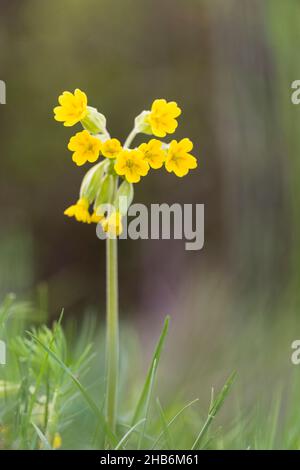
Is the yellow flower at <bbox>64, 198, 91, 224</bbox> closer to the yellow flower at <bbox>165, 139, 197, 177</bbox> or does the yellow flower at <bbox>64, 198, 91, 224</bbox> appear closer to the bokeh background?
the yellow flower at <bbox>165, 139, 197, 177</bbox>

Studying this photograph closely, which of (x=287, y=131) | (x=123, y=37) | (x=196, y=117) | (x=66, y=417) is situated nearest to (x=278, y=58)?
(x=287, y=131)

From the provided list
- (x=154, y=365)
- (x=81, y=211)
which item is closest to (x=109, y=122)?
(x=81, y=211)

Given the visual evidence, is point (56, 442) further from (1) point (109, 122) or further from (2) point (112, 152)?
(1) point (109, 122)

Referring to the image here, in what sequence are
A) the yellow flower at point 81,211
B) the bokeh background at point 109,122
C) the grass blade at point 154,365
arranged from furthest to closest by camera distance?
the bokeh background at point 109,122, the yellow flower at point 81,211, the grass blade at point 154,365

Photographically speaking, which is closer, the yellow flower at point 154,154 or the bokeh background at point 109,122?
the yellow flower at point 154,154

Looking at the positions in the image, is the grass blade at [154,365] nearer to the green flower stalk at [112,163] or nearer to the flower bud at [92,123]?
the green flower stalk at [112,163]

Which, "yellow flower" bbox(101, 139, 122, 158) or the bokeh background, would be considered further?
the bokeh background

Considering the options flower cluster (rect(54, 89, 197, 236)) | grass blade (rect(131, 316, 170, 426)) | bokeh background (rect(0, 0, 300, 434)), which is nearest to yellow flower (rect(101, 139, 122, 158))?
flower cluster (rect(54, 89, 197, 236))

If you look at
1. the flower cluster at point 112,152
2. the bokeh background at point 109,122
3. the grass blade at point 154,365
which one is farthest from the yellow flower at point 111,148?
the bokeh background at point 109,122
